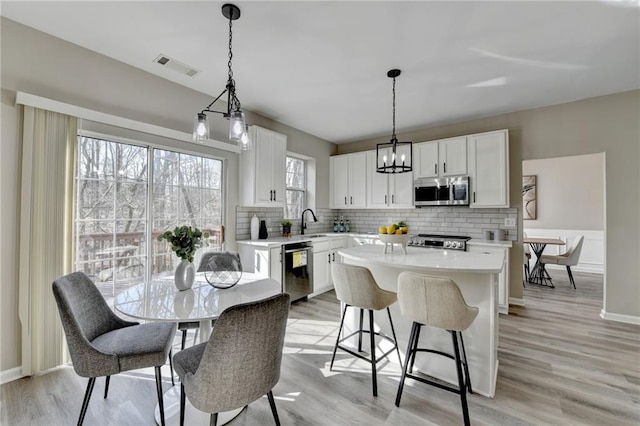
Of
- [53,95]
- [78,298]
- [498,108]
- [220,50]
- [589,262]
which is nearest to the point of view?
[78,298]

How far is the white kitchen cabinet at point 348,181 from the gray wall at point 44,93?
9.16ft

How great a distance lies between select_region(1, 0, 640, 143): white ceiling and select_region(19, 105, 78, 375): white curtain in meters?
0.83

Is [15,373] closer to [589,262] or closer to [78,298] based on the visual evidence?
[78,298]

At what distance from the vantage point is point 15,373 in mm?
2111

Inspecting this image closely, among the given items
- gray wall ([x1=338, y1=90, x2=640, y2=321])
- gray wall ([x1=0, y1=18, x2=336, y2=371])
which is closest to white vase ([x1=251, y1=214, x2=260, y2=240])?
gray wall ([x1=0, y1=18, x2=336, y2=371])

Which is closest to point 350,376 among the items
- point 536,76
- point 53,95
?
point 53,95

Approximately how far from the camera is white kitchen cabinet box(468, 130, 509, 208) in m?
3.80

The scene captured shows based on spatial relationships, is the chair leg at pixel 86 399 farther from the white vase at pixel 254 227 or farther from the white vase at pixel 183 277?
the white vase at pixel 254 227

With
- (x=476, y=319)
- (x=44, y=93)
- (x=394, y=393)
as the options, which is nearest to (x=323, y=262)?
(x=394, y=393)

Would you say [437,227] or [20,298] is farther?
[437,227]

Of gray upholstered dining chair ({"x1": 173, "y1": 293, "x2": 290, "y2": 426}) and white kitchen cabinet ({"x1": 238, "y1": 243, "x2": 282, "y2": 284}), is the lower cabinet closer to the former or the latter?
white kitchen cabinet ({"x1": 238, "y1": 243, "x2": 282, "y2": 284})

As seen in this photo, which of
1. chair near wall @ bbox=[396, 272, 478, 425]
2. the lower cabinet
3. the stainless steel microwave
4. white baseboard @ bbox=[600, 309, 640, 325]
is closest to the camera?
chair near wall @ bbox=[396, 272, 478, 425]

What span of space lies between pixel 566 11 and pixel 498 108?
6.52 ft

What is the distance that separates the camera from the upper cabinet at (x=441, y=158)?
162 inches
